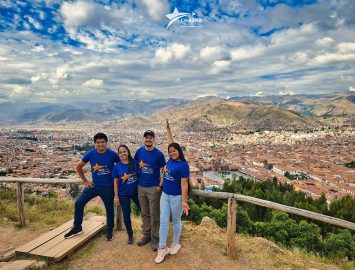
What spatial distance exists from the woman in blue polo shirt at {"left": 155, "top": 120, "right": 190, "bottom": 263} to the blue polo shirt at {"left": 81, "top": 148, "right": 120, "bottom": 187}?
975 mm

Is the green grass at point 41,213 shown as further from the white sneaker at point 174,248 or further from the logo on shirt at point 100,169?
the white sneaker at point 174,248

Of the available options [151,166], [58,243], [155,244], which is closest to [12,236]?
[58,243]

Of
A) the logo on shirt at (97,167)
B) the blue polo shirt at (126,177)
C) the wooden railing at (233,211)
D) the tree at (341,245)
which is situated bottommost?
the tree at (341,245)

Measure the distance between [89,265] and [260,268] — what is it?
246 cm

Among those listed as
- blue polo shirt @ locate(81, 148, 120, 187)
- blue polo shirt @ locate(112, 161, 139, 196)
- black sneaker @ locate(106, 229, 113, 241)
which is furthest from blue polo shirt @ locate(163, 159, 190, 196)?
black sneaker @ locate(106, 229, 113, 241)

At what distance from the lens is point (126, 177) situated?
432cm

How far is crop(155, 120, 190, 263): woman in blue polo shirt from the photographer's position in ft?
12.7

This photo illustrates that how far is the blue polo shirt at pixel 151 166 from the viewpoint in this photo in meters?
4.16

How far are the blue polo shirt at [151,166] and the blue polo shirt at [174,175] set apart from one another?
0.20 meters

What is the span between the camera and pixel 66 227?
510 centimetres

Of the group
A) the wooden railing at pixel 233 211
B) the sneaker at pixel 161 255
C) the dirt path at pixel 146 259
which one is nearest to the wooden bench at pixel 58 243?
the dirt path at pixel 146 259

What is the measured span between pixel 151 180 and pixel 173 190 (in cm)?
41

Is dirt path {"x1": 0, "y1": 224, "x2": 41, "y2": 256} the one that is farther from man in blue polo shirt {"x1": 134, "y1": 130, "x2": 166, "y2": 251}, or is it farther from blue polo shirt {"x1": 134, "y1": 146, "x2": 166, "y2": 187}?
blue polo shirt {"x1": 134, "y1": 146, "x2": 166, "y2": 187}

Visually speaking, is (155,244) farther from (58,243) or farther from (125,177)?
(58,243)
